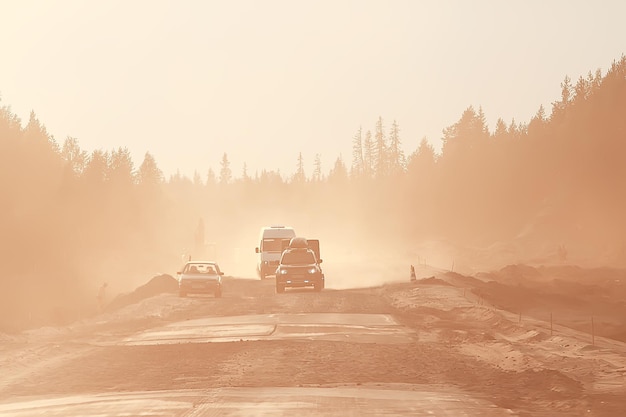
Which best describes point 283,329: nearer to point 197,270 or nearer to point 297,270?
point 197,270

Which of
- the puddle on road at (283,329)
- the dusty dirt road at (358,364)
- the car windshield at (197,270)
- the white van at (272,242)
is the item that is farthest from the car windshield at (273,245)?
the dusty dirt road at (358,364)

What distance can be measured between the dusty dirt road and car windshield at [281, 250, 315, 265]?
49.7 feet

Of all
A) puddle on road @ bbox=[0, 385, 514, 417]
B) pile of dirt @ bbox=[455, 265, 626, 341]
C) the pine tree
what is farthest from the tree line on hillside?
puddle on road @ bbox=[0, 385, 514, 417]

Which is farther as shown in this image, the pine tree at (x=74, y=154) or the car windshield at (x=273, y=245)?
the pine tree at (x=74, y=154)

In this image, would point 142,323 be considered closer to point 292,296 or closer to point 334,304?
point 334,304

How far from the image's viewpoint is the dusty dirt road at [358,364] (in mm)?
17859

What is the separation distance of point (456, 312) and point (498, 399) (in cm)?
2191

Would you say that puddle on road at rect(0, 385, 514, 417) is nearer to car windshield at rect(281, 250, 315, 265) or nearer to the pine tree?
car windshield at rect(281, 250, 315, 265)

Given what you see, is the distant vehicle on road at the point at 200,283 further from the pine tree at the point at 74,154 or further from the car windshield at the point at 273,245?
the pine tree at the point at 74,154

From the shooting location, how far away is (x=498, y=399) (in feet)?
55.1

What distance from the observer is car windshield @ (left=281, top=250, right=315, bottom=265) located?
50.5 metres

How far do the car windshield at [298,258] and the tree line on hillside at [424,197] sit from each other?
4441 cm

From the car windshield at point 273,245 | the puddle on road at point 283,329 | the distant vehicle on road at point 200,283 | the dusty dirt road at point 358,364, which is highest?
the car windshield at point 273,245

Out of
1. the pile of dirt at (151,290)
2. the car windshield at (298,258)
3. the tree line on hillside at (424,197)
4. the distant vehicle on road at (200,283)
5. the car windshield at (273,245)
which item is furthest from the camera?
the tree line on hillside at (424,197)
